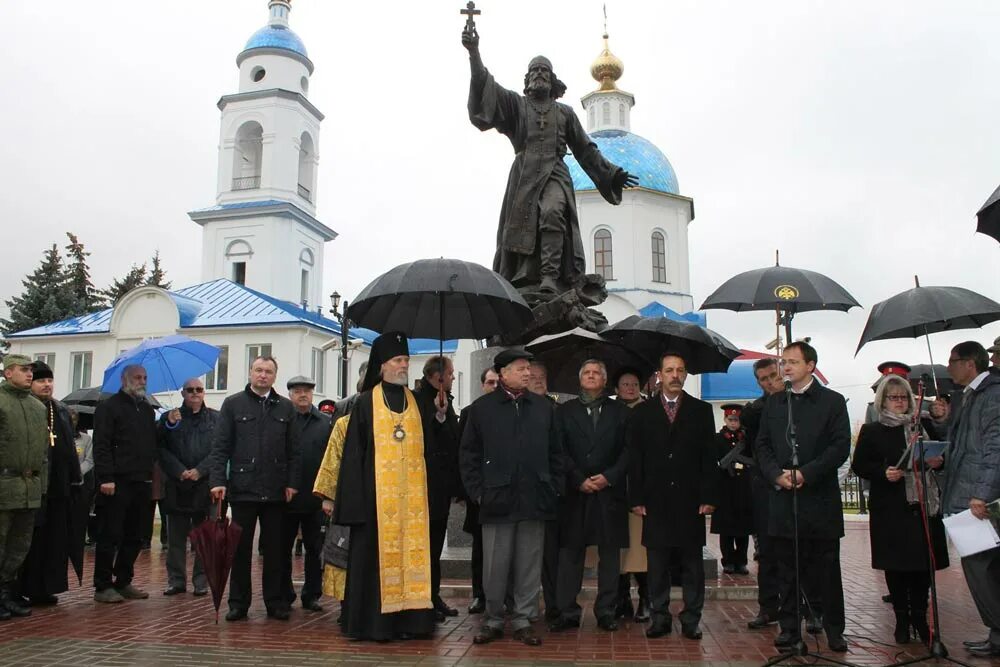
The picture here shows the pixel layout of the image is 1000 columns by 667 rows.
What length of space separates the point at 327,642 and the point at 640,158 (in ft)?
122

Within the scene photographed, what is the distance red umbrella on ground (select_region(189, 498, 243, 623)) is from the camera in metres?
6.52

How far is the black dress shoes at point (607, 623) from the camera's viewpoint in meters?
6.17

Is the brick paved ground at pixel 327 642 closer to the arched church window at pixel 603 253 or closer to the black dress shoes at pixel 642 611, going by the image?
the black dress shoes at pixel 642 611

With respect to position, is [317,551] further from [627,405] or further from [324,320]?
[324,320]

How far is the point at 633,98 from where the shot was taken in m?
43.9

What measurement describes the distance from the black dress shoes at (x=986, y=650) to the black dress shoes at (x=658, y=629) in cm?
185

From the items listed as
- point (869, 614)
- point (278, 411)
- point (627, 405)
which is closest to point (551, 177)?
point (627, 405)

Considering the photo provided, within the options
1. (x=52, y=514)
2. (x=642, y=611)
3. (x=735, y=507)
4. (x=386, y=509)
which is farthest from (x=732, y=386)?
(x=386, y=509)

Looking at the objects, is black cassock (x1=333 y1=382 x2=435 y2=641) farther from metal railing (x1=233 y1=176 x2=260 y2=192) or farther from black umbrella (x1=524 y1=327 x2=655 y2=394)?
metal railing (x1=233 y1=176 x2=260 y2=192)

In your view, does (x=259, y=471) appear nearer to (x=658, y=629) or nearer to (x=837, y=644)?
(x=658, y=629)

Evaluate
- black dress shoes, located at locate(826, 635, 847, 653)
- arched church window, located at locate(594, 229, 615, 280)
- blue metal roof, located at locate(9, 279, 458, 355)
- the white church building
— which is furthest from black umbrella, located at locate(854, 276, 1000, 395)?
arched church window, located at locate(594, 229, 615, 280)

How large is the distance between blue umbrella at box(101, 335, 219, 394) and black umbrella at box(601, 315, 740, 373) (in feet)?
12.8

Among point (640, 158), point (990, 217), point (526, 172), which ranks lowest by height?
point (990, 217)

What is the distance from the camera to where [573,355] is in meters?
8.21
